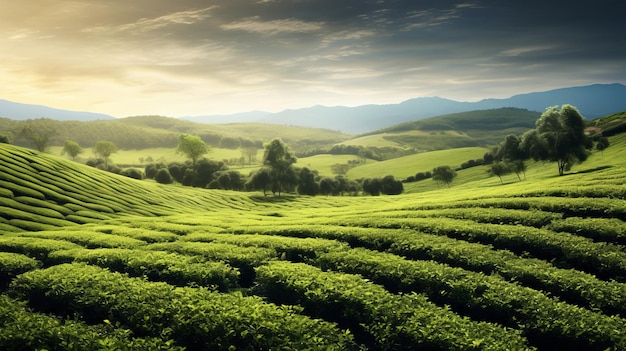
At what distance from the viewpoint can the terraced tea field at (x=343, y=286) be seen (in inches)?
578

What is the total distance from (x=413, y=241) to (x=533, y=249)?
8.23 metres

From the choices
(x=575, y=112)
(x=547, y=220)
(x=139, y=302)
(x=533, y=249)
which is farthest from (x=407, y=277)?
(x=575, y=112)

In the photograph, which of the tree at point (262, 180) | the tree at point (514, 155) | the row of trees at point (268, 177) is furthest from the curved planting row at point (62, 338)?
the tree at point (514, 155)

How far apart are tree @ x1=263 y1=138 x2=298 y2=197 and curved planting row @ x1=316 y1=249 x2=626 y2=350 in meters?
106

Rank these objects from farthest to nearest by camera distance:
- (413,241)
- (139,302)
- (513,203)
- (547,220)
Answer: (513,203)
(547,220)
(413,241)
(139,302)

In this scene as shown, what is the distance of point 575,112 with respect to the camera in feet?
314

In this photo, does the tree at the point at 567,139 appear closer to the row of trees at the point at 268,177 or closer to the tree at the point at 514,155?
the tree at the point at 514,155

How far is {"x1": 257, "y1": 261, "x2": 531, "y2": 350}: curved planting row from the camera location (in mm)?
14398

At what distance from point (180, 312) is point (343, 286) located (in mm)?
8006

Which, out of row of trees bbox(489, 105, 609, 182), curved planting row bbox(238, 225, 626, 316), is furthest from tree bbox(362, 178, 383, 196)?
curved planting row bbox(238, 225, 626, 316)

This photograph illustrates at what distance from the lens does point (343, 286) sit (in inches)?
758

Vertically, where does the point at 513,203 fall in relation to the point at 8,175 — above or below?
below

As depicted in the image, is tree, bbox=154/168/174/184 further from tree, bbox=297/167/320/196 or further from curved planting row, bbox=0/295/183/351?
curved planting row, bbox=0/295/183/351

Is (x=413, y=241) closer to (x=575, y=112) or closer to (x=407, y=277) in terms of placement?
(x=407, y=277)
